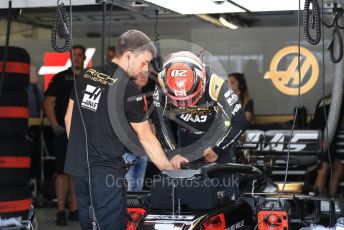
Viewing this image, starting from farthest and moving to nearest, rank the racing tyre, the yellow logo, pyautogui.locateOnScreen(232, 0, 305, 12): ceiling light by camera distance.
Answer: the yellow logo → the racing tyre → pyautogui.locateOnScreen(232, 0, 305, 12): ceiling light

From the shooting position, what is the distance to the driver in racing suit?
17.7 ft

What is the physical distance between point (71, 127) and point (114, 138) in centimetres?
33

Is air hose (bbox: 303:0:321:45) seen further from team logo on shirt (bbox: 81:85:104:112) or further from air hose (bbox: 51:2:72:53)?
air hose (bbox: 51:2:72:53)

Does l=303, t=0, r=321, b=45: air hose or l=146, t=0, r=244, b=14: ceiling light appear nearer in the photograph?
Result: l=303, t=0, r=321, b=45: air hose

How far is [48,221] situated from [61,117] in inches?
48.8

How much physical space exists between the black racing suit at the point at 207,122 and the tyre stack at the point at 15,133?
1.47 metres

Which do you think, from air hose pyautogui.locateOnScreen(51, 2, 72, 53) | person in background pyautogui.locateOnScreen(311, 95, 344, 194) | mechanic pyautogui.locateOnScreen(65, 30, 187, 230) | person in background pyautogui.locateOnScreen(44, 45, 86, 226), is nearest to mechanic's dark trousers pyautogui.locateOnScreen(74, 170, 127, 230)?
mechanic pyautogui.locateOnScreen(65, 30, 187, 230)

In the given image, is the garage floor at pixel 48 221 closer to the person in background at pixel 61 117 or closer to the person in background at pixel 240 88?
the person in background at pixel 61 117

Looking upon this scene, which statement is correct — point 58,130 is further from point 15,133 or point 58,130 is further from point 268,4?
point 268,4

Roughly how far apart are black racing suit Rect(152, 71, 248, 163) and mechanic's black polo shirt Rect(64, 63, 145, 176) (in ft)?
2.69

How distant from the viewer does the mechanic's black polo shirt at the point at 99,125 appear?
4.95 m

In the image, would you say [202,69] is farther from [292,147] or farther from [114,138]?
[292,147]

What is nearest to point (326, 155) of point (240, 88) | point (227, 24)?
point (240, 88)

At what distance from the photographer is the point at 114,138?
4984 mm
